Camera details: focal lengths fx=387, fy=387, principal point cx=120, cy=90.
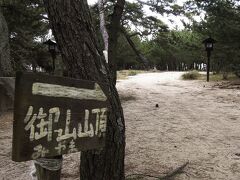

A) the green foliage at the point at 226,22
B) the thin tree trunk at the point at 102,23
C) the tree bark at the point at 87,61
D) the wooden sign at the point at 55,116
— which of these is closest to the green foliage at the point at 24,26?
the thin tree trunk at the point at 102,23

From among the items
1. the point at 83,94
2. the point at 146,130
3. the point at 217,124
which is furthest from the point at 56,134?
the point at 217,124

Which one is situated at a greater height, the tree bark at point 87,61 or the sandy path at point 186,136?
the tree bark at point 87,61

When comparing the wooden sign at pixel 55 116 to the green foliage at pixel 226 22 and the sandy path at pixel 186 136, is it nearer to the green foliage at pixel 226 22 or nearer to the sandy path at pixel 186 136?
the sandy path at pixel 186 136

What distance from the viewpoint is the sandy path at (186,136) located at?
4.69m

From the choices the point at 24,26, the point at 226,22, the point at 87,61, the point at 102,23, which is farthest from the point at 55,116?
the point at 226,22

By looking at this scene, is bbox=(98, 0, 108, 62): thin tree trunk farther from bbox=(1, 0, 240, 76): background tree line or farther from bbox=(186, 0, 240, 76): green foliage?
bbox=(186, 0, 240, 76): green foliage

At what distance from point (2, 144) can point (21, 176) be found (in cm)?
198

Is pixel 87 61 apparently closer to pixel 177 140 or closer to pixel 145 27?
pixel 177 140

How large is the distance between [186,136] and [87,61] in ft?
11.2

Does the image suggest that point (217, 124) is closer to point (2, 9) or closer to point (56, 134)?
point (56, 134)

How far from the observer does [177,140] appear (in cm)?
598

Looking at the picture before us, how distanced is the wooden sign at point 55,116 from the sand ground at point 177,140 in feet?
6.98

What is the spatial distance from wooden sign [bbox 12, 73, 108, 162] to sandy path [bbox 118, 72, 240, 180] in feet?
6.95

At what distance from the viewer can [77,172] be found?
15.3 ft
